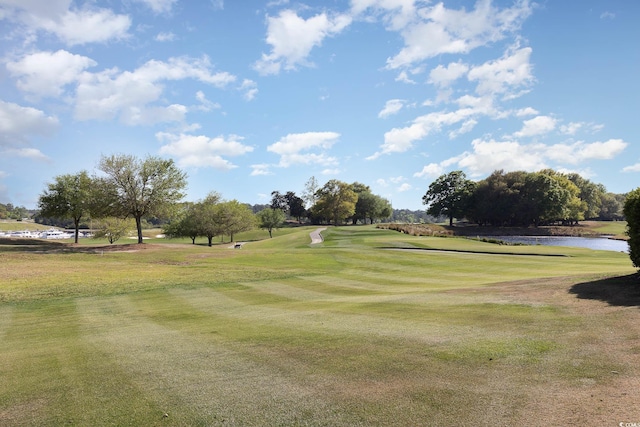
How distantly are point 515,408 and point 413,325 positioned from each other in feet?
14.7

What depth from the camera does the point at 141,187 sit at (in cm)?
4553

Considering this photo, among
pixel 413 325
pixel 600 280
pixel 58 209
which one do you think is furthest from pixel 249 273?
pixel 58 209

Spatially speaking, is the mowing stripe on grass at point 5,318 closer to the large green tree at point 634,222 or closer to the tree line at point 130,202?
the large green tree at point 634,222

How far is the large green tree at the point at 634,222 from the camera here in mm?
12288

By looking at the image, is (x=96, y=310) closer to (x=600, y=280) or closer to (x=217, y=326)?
(x=217, y=326)

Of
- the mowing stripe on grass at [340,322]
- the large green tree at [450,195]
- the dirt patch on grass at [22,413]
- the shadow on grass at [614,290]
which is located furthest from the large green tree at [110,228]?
the large green tree at [450,195]

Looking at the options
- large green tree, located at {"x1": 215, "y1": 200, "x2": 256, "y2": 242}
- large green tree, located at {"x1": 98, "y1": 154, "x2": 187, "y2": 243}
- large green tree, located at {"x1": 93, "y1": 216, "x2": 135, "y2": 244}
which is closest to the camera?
large green tree, located at {"x1": 98, "y1": 154, "x2": 187, "y2": 243}

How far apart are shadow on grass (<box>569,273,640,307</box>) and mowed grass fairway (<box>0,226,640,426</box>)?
55 mm

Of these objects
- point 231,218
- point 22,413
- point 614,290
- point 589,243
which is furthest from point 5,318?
point 589,243

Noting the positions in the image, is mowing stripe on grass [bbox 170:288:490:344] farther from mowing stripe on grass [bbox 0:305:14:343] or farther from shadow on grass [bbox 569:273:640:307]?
mowing stripe on grass [bbox 0:305:14:343]

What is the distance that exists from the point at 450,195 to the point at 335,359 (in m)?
110

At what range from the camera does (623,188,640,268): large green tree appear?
1229 cm

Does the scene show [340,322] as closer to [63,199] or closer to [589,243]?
[63,199]

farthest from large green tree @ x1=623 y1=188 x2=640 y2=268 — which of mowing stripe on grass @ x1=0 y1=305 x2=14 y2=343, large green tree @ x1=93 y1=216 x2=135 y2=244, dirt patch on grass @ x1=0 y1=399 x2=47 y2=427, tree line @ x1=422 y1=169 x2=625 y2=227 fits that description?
tree line @ x1=422 y1=169 x2=625 y2=227
